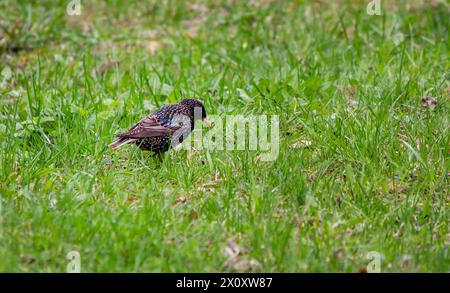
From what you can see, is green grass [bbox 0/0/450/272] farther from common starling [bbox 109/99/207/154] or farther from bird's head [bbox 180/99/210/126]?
bird's head [bbox 180/99/210/126]

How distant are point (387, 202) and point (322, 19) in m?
4.22

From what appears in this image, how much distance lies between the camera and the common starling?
6.00 m

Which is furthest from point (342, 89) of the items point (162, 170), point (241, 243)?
point (241, 243)

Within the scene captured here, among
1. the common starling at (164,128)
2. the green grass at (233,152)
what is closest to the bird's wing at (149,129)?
the common starling at (164,128)

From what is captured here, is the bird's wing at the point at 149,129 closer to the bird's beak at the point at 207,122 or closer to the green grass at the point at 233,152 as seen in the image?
the green grass at the point at 233,152

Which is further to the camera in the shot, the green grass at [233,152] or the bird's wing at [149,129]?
the bird's wing at [149,129]

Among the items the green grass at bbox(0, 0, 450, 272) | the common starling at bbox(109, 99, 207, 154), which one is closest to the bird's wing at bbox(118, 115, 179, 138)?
the common starling at bbox(109, 99, 207, 154)

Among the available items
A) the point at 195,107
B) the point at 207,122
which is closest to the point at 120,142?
the point at 195,107

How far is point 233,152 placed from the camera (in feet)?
19.9

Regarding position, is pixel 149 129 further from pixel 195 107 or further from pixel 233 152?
pixel 233 152

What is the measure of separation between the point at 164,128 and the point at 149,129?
14 centimetres

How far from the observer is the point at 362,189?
17.5ft

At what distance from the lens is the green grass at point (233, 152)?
474cm
